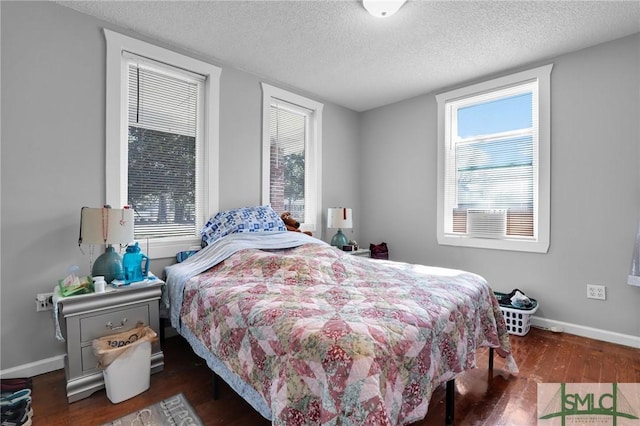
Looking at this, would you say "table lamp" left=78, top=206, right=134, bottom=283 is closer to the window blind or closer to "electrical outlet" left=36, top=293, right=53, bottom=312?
"electrical outlet" left=36, top=293, right=53, bottom=312

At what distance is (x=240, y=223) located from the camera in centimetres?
271

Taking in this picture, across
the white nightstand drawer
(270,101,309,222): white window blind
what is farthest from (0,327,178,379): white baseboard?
(270,101,309,222): white window blind

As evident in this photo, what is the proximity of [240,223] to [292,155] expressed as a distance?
1.27 meters

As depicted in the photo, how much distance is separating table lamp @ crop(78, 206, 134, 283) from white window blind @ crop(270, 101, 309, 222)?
5.25ft

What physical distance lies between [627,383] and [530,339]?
0.73 metres

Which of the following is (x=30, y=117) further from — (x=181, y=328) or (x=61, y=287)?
(x=181, y=328)

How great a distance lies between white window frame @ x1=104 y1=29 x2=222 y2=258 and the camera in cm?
231

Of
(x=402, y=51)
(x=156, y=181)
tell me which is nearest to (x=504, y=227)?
(x=402, y=51)

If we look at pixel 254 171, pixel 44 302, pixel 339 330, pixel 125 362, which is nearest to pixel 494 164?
→ pixel 254 171

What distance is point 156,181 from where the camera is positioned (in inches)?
103

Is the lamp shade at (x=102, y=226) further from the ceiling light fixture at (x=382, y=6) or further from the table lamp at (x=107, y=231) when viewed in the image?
the ceiling light fixture at (x=382, y=6)

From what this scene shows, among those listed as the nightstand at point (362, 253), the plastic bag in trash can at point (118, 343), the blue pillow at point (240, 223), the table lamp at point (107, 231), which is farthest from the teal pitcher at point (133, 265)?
the nightstand at point (362, 253)

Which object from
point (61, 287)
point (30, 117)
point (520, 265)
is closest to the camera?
point (61, 287)

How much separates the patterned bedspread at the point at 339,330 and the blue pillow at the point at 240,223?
1.65 feet
